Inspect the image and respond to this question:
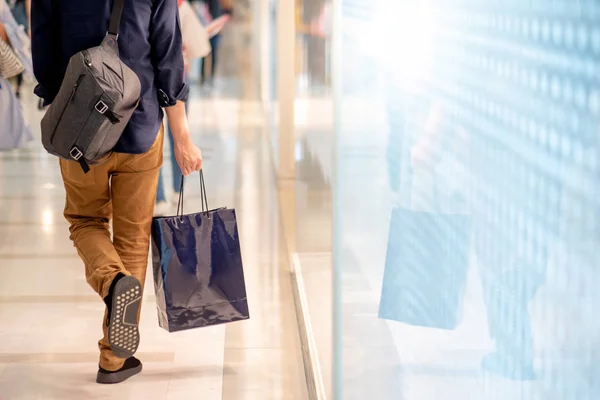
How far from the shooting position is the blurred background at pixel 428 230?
75 cm

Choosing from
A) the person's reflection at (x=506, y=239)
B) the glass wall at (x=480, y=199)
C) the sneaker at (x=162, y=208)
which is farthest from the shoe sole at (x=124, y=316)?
the sneaker at (x=162, y=208)

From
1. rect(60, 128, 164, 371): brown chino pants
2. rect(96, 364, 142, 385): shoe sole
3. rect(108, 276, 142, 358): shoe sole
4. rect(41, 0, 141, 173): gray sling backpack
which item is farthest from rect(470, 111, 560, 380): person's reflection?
rect(96, 364, 142, 385): shoe sole

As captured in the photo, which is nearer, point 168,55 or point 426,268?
point 426,268

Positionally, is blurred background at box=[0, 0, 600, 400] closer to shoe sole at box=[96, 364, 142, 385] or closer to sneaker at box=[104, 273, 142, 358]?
shoe sole at box=[96, 364, 142, 385]

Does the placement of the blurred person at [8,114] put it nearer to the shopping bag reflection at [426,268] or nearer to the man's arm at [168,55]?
the man's arm at [168,55]

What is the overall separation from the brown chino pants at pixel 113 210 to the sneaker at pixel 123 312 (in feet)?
0.22

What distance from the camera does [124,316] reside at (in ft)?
Result: 9.45

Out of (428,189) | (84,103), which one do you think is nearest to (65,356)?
(84,103)

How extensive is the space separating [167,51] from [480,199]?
2080mm

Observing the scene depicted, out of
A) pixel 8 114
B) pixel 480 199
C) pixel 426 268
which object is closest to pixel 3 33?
pixel 8 114

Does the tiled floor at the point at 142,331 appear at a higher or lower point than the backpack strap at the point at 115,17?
lower

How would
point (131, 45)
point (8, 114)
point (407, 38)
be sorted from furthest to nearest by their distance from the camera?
point (8, 114), point (131, 45), point (407, 38)

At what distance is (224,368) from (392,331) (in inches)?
77.8

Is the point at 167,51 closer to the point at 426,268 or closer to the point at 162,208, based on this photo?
the point at 426,268
